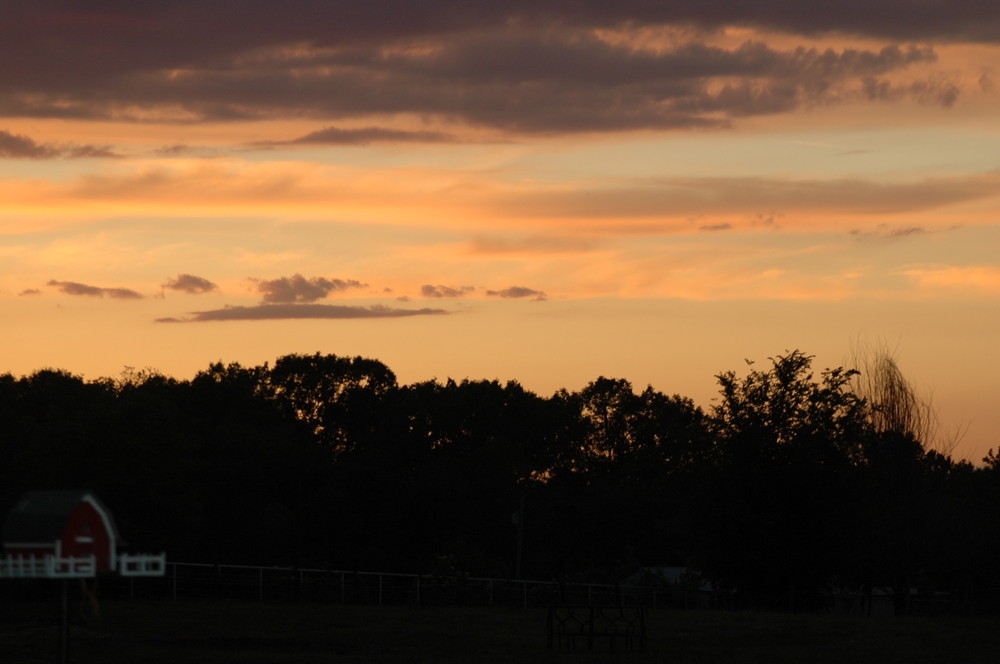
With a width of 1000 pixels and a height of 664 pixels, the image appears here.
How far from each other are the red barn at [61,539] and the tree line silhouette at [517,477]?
4091 cm

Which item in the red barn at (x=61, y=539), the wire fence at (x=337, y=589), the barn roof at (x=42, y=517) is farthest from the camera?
the wire fence at (x=337, y=589)

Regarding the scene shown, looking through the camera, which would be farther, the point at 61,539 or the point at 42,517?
the point at 42,517

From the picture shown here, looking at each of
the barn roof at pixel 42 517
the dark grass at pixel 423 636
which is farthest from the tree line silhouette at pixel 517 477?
the barn roof at pixel 42 517

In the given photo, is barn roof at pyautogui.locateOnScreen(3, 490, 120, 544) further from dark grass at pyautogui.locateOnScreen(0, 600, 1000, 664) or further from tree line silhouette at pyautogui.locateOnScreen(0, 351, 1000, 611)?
tree line silhouette at pyautogui.locateOnScreen(0, 351, 1000, 611)

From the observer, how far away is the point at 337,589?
6244 cm

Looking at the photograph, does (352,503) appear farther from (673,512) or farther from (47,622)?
(47,622)

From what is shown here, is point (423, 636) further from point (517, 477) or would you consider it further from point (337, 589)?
point (517, 477)

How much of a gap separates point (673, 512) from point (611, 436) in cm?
2569

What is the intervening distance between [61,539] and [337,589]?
40491 mm

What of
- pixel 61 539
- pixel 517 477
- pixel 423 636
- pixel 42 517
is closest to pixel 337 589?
pixel 423 636

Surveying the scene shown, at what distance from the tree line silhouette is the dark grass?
12.6 metres

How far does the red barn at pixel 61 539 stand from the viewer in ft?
73.8

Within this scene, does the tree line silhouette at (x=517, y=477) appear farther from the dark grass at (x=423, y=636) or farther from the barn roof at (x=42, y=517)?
the barn roof at (x=42, y=517)

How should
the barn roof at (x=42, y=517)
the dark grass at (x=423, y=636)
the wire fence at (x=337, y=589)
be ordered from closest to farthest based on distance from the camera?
the barn roof at (x=42, y=517) < the dark grass at (x=423, y=636) < the wire fence at (x=337, y=589)
